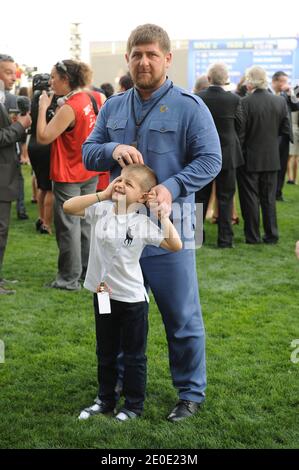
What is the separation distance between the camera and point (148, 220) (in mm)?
3162

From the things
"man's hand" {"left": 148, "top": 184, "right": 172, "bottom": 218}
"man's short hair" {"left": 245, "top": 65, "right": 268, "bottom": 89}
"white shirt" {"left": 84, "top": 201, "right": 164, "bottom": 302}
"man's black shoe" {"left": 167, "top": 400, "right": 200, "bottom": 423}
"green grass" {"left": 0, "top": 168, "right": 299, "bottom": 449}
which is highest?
"man's short hair" {"left": 245, "top": 65, "right": 268, "bottom": 89}

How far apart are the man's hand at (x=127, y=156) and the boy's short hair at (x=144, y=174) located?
0.02m

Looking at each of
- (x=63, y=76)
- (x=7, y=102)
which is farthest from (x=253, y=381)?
(x=7, y=102)

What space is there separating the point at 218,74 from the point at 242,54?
66.5 ft

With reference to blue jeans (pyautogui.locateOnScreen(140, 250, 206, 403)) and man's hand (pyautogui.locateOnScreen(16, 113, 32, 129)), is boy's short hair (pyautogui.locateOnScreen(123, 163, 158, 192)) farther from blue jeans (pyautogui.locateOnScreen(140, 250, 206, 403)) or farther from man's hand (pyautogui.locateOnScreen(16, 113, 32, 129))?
man's hand (pyautogui.locateOnScreen(16, 113, 32, 129))

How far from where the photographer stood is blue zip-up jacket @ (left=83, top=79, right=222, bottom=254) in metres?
3.13

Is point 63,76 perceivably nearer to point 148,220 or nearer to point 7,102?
point 7,102

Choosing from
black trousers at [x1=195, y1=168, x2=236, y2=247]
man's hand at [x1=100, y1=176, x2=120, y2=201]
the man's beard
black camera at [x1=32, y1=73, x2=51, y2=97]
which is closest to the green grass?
black trousers at [x1=195, y1=168, x2=236, y2=247]

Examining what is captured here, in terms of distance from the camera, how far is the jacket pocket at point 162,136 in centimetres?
313

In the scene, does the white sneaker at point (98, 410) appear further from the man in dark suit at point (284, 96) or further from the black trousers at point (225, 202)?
the man in dark suit at point (284, 96)

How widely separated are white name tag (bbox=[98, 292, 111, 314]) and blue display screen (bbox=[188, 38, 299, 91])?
23.8 metres

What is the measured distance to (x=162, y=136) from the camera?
3.16 meters

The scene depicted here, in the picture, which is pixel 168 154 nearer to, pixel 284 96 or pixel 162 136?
pixel 162 136

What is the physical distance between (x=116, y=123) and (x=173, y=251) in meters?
0.72
